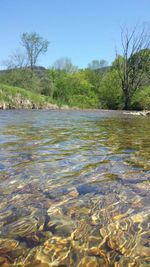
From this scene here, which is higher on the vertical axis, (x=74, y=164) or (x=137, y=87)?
(x=137, y=87)

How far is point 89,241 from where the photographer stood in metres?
2.04

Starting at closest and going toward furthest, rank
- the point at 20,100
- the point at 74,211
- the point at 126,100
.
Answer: the point at 74,211
the point at 20,100
the point at 126,100

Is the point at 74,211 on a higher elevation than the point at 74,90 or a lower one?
lower

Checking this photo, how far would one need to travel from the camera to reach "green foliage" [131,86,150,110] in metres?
37.5

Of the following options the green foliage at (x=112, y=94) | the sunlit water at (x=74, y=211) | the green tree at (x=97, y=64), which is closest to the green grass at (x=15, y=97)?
the green foliage at (x=112, y=94)

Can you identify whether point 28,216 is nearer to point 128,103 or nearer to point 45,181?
point 45,181

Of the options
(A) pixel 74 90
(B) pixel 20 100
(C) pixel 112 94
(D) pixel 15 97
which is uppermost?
(A) pixel 74 90

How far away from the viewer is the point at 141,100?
38594mm

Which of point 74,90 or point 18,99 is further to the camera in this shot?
point 74,90

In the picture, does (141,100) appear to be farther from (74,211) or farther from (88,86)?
(74,211)

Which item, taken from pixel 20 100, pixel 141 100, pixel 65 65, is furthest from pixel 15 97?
pixel 65 65

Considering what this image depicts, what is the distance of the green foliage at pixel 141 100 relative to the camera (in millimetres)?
37469

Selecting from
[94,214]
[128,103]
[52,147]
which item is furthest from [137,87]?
[94,214]

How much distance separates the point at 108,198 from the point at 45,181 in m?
0.89
